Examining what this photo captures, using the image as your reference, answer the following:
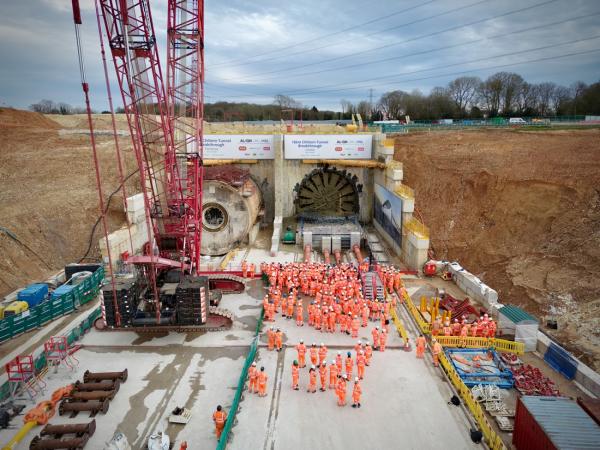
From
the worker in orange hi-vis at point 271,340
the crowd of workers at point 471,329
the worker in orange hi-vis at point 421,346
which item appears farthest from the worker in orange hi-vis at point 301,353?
the crowd of workers at point 471,329

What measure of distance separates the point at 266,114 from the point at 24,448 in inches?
2911

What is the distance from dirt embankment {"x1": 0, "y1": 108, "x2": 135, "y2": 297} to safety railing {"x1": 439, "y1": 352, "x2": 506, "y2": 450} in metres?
22.7

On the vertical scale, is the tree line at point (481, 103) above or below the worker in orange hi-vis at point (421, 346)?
above

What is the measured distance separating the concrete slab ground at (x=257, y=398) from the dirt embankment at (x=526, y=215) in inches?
307

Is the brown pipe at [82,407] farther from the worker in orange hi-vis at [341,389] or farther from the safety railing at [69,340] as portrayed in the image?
the worker in orange hi-vis at [341,389]

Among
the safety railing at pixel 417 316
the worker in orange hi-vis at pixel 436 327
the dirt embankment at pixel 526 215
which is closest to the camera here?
the worker in orange hi-vis at pixel 436 327

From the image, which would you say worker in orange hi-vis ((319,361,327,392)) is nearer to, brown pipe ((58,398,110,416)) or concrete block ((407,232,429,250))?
brown pipe ((58,398,110,416))

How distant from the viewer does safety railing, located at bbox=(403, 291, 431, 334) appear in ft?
55.7

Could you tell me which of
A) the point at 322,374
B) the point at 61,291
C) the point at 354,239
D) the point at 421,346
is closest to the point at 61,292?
the point at 61,291

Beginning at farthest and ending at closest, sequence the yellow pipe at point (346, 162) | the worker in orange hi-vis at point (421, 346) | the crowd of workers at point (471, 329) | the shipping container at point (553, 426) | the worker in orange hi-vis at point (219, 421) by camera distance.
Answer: the yellow pipe at point (346, 162) < the crowd of workers at point (471, 329) < the worker in orange hi-vis at point (421, 346) < the worker in orange hi-vis at point (219, 421) < the shipping container at point (553, 426)

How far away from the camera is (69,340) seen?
16.2 metres

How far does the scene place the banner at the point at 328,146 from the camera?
30.9 metres

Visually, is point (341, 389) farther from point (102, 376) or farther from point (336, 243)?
point (336, 243)

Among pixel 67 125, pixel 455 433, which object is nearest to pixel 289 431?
pixel 455 433
